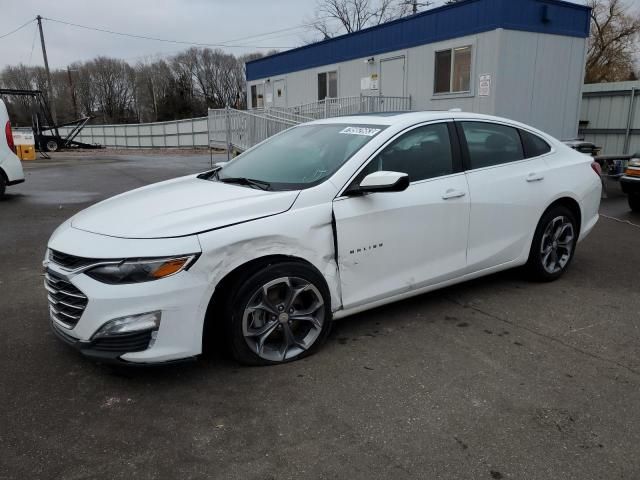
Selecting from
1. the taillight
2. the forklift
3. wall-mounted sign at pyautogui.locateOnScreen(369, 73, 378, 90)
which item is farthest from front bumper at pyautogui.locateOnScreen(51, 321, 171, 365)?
the forklift

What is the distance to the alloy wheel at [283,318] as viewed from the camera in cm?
329

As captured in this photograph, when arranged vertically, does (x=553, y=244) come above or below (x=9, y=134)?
below

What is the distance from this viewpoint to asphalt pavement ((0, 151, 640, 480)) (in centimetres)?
252

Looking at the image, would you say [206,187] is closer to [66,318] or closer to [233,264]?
[233,264]

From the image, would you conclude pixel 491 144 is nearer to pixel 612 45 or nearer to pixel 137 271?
pixel 137 271

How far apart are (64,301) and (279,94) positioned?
2005 cm

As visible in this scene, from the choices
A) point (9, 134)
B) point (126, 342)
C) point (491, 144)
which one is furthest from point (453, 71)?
point (126, 342)

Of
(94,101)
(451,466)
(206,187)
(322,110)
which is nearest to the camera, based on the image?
(451,466)

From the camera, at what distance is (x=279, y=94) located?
2217 cm

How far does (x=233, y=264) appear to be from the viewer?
3.13 m

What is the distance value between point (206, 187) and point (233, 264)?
96 centimetres

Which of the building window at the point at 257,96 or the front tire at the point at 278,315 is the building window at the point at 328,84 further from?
the front tire at the point at 278,315

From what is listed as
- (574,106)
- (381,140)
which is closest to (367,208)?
(381,140)

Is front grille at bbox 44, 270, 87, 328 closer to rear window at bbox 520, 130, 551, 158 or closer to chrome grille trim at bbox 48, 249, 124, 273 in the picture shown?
chrome grille trim at bbox 48, 249, 124, 273
